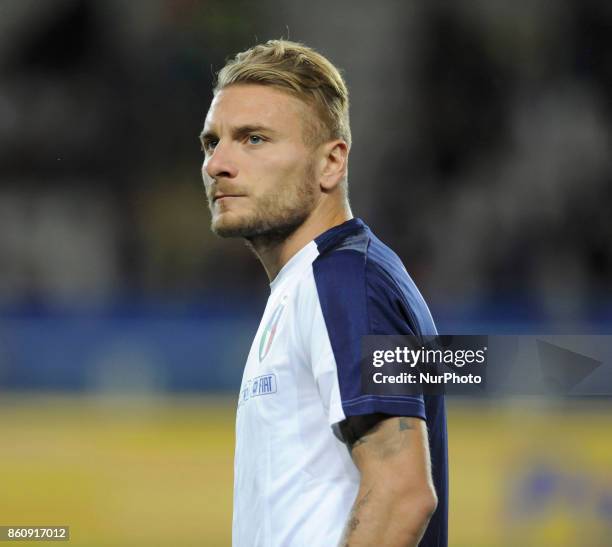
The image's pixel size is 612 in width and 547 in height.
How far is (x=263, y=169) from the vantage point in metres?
1.95

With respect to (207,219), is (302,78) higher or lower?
lower

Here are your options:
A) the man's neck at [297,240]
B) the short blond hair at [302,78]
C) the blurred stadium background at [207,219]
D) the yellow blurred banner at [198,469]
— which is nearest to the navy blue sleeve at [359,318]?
the man's neck at [297,240]

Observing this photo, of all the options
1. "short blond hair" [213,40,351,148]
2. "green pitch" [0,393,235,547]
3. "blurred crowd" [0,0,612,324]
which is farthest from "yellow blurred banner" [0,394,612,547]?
"short blond hair" [213,40,351,148]

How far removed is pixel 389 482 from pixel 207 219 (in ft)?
25.2

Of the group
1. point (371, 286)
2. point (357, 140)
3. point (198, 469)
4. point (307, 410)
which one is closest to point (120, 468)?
point (198, 469)

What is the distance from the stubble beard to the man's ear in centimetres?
3

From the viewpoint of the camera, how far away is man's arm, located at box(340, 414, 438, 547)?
5.06 feet

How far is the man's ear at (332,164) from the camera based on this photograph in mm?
2008

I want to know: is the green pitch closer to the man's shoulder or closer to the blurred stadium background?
the blurred stadium background

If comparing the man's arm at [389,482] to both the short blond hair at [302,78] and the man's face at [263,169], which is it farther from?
the short blond hair at [302,78]

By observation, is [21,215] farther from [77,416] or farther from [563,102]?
[563,102]

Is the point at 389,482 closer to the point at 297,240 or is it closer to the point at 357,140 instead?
the point at 297,240

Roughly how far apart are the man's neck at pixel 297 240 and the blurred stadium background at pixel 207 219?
5395 mm

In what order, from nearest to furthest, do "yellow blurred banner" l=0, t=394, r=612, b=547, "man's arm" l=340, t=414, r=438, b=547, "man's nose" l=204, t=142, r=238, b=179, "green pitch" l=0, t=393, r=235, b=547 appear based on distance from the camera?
"man's arm" l=340, t=414, r=438, b=547, "man's nose" l=204, t=142, r=238, b=179, "green pitch" l=0, t=393, r=235, b=547, "yellow blurred banner" l=0, t=394, r=612, b=547
